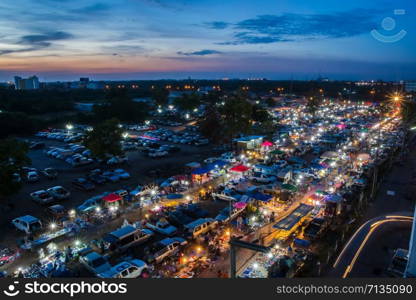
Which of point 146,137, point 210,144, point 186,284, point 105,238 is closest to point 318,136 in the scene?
point 210,144

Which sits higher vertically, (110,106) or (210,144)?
(110,106)

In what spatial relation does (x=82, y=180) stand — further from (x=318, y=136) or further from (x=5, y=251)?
(x=318, y=136)

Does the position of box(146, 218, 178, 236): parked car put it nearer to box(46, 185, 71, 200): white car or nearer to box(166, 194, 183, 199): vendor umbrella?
box(166, 194, 183, 199): vendor umbrella

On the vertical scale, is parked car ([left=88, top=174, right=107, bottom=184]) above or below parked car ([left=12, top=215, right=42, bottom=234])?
above

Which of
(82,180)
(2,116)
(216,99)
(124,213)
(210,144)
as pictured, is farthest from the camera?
(216,99)

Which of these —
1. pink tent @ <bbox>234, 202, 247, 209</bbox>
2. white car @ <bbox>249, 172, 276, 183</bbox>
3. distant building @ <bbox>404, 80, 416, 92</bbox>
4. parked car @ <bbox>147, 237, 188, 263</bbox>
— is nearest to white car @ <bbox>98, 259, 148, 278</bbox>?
parked car @ <bbox>147, 237, 188, 263</bbox>

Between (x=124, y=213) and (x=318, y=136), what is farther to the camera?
(x=318, y=136)

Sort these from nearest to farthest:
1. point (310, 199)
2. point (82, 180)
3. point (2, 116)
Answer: point (310, 199) < point (82, 180) < point (2, 116)
